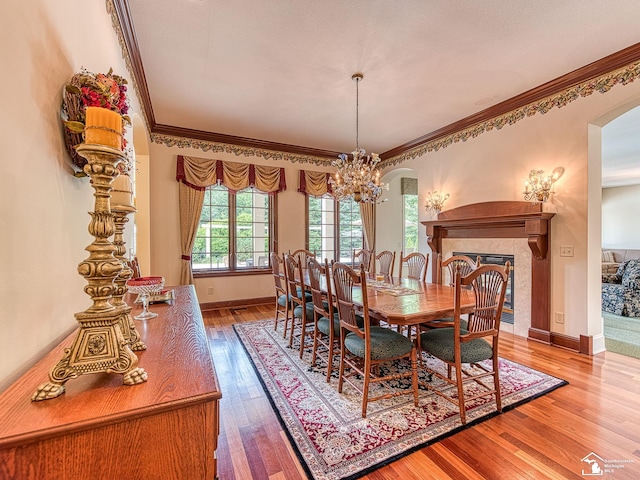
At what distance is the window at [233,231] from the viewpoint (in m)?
5.07

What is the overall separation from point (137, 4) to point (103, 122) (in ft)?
6.71

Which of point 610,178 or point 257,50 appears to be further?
point 610,178

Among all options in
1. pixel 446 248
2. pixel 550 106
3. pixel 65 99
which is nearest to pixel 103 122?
pixel 65 99

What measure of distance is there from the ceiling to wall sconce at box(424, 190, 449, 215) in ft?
3.73

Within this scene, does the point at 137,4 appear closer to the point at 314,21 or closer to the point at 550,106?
the point at 314,21

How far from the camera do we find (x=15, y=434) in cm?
63

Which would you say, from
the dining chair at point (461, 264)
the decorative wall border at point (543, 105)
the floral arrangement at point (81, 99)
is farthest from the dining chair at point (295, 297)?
the decorative wall border at point (543, 105)

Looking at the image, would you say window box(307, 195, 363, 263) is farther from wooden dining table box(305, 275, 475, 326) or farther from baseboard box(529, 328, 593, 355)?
baseboard box(529, 328, 593, 355)

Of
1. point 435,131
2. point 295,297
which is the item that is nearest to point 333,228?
point 435,131

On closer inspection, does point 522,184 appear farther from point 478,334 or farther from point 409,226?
point 409,226

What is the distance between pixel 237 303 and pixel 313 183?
264cm

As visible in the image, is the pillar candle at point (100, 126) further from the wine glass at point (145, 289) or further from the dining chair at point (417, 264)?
the dining chair at point (417, 264)

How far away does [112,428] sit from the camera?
0.71 meters

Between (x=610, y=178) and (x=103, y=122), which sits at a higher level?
(x=610, y=178)
